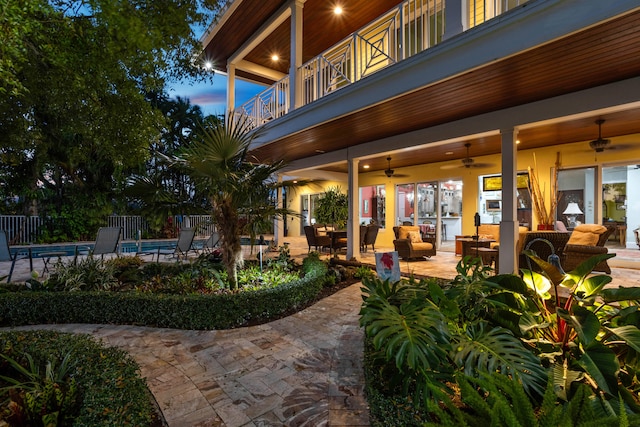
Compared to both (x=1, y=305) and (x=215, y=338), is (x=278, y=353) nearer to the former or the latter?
(x=215, y=338)

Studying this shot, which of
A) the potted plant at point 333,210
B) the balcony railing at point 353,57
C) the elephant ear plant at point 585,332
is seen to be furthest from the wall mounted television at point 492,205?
the elephant ear plant at point 585,332

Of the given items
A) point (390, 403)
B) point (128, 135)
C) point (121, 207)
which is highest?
point (128, 135)

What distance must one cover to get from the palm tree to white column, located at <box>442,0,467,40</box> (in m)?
2.75

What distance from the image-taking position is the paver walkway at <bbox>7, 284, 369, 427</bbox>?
6.33ft

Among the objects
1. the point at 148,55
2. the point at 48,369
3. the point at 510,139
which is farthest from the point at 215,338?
the point at 510,139

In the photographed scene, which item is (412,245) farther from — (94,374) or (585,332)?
(94,374)

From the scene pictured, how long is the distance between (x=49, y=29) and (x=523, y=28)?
16.1ft

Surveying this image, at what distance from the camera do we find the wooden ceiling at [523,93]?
301 centimetres

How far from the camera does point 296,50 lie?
6160mm

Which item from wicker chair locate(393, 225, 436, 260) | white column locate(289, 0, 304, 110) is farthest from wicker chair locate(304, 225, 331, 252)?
white column locate(289, 0, 304, 110)

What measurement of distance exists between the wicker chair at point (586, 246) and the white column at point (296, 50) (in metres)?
5.83

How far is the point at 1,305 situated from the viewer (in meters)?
3.56

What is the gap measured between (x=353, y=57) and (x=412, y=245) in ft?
15.3

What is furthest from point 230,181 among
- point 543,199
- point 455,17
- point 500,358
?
point 543,199
